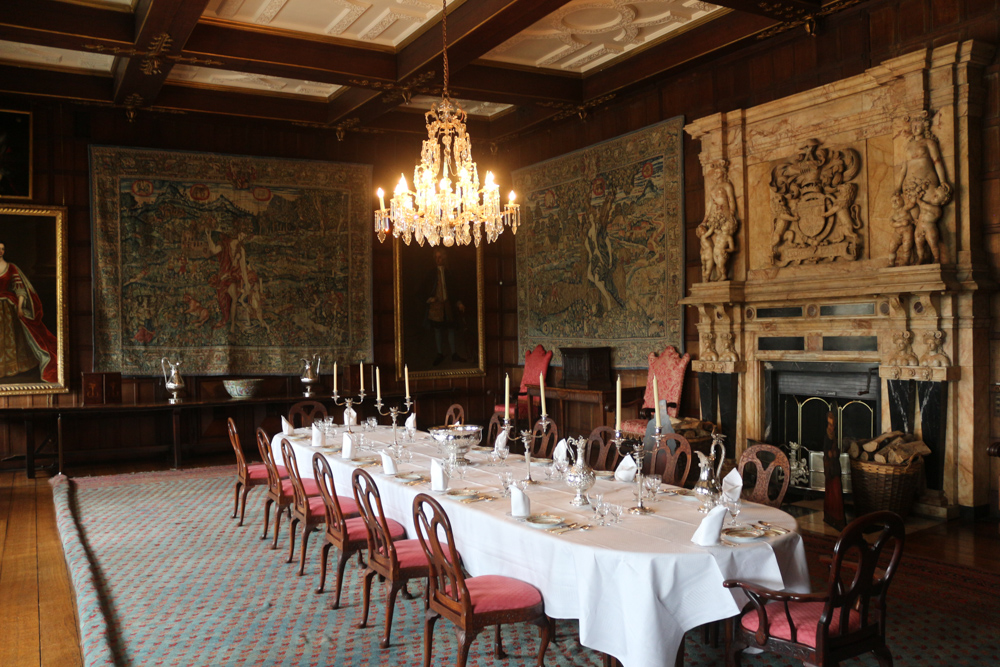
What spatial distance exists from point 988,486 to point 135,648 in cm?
616

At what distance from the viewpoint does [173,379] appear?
9312 millimetres

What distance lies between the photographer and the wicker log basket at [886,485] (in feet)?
18.7

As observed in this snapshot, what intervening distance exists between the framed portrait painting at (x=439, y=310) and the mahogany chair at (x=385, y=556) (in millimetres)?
7103

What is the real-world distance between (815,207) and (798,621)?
5.05 metres

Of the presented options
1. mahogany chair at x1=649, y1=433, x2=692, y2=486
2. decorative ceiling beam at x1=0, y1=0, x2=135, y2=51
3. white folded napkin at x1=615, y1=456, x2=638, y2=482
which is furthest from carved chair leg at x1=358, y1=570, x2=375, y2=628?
decorative ceiling beam at x1=0, y1=0, x2=135, y2=51

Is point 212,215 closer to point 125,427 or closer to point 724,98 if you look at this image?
point 125,427

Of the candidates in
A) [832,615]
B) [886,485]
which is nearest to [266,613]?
[832,615]

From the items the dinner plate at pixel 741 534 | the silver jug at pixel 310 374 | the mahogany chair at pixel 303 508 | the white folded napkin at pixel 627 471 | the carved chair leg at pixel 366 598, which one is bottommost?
the carved chair leg at pixel 366 598

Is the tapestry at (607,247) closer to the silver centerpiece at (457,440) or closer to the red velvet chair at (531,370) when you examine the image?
the red velvet chair at (531,370)

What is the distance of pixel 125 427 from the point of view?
964 centimetres

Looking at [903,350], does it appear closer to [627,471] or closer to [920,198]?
[920,198]

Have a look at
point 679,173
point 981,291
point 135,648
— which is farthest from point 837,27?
point 135,648

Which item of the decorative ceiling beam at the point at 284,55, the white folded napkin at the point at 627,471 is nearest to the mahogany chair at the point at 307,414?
the decorative ceiling beam at the point at 284,55

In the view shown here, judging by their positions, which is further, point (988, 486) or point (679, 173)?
point (679, 173)
